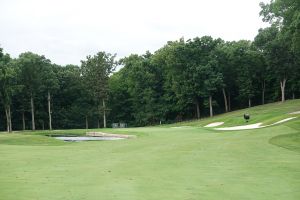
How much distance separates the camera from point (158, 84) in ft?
284

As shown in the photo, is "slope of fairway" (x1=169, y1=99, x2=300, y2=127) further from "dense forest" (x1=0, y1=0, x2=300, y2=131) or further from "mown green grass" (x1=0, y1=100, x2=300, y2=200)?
"mown green grass" (x1=0, y1=100, x2=300, y2=200)

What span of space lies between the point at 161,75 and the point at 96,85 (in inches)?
556

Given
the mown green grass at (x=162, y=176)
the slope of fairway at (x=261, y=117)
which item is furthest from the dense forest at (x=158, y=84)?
the mown green grass at (x=162, y=176)

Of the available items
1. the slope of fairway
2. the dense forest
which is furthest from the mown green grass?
the dense forest

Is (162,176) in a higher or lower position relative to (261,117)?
lower

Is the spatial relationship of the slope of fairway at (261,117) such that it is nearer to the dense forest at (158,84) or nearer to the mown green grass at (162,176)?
the dense forest at (158,84)

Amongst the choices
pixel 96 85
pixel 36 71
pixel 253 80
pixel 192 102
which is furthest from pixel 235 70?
pixel 36 71

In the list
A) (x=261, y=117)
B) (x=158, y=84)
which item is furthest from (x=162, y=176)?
(x=158, y=84)

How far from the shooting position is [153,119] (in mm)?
83875

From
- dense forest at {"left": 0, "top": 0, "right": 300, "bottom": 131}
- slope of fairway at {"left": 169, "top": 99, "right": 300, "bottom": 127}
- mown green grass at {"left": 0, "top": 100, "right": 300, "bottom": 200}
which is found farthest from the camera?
dense forest at {"left": 0, "top": 0, "right": 300, "bottom": 131}

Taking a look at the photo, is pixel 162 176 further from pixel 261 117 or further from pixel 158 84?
pixel 158 84

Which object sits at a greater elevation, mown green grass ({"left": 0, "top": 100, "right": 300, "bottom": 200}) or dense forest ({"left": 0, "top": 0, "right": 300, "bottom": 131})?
dense forest ({"left": 0, "top": 0, "right": 300, "bottom": 131})

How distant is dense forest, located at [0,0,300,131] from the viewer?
73375mm

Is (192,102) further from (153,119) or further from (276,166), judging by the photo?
(276,166)
